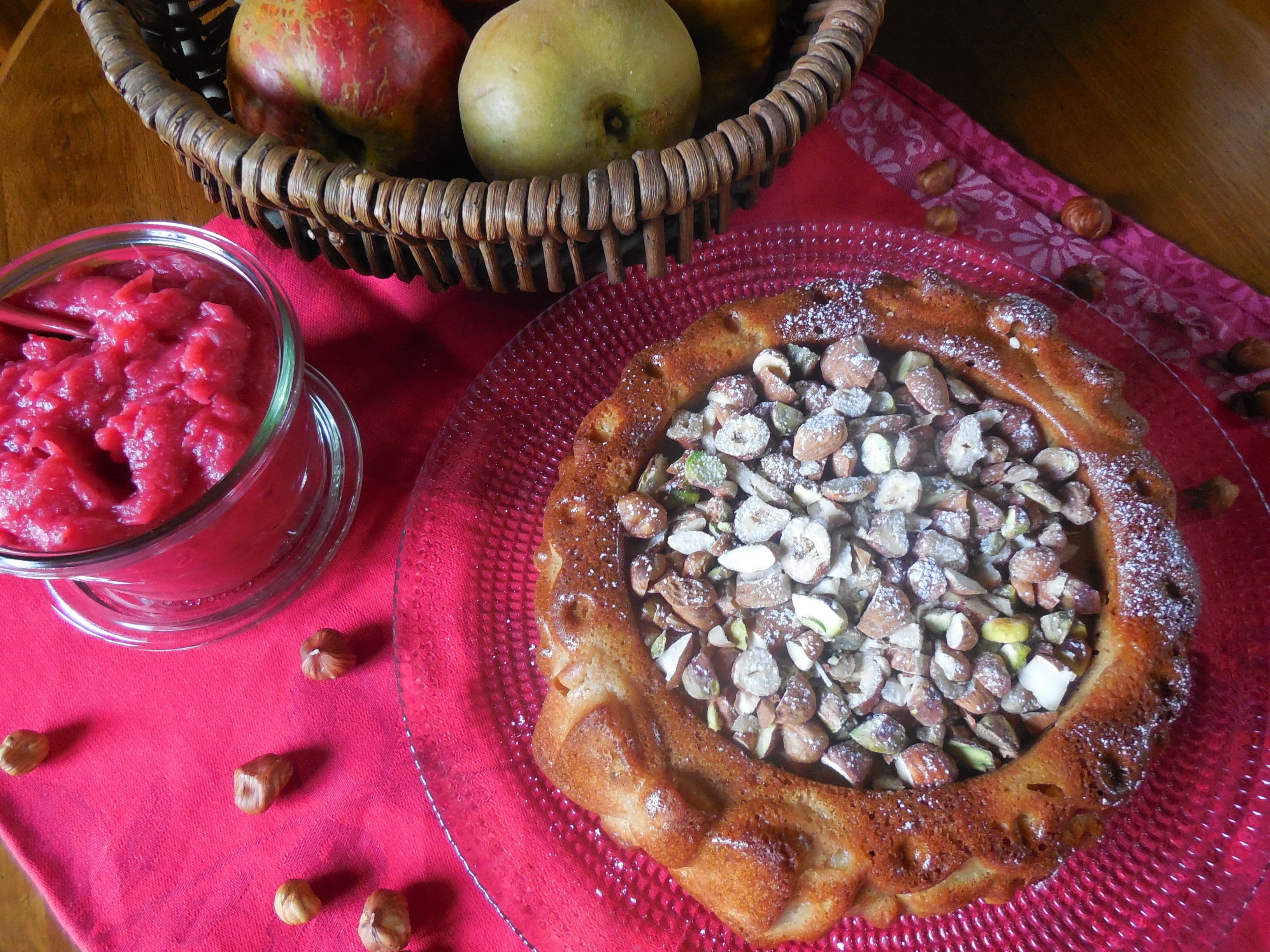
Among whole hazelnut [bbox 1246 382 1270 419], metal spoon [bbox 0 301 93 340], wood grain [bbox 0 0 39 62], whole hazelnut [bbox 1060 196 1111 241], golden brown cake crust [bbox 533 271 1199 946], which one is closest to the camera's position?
golden brown cake crust [bbox 533 271 1199 946]

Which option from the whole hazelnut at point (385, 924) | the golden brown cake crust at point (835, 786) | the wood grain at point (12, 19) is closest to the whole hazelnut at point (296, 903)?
the whole hazelnut at point (385, 924)

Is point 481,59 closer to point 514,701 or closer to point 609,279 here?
point 609,279

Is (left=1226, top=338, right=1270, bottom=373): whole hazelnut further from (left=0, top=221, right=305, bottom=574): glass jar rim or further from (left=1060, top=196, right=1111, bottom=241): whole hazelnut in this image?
(left=0, top=221, right=305, bottom=574): glass jar rim

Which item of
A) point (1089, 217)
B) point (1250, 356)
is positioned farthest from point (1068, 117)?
point (1250, 356)

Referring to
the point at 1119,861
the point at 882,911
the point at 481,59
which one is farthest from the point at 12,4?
the point at 1119,861

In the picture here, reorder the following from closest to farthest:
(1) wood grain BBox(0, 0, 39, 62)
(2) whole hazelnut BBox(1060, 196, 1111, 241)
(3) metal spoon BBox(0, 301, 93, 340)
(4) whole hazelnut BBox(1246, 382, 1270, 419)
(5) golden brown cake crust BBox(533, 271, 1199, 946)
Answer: (5) golden brown cake crust BBox(533, 271, 1199, 946) < (3) metal spoon BBox(0, 301, 93, 340) < (4) whole hazelnut BBox(1246, 382, 1270, 419) < (2) whole hazelnut BBox(1060, 196, 1111, 241) < (1) wood grain BBox(0, 0, 39, 62)

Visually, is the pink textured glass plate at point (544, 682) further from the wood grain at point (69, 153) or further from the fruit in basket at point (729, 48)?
the wood grain at point (69, 153)

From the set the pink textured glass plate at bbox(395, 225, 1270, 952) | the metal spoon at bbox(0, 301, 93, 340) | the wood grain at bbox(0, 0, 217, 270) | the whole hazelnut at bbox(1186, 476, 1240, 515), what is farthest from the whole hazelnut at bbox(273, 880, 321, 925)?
the whole hazelnut at bbox(1186, 476, 1240, 515)

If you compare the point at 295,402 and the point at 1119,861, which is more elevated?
the point at 295,402
